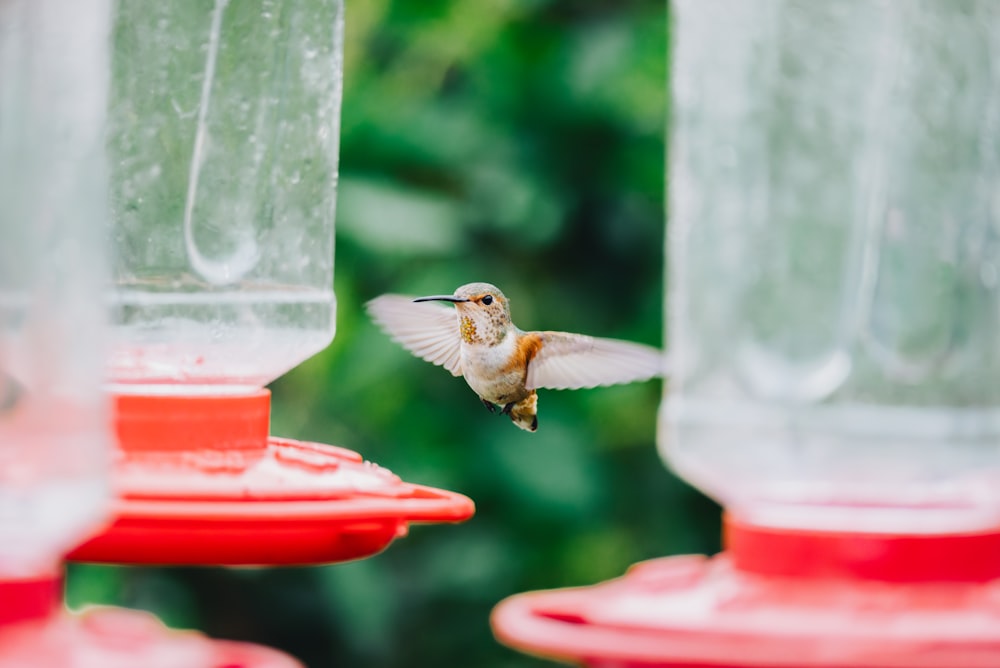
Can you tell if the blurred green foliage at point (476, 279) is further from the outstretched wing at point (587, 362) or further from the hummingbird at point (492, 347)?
the outstretched wing at point (587, 362)

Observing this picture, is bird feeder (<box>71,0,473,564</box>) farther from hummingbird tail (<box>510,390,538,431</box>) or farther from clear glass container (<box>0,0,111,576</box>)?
hummingbird tail (<box>510,390,538,431</box>)

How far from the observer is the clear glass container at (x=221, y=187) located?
2408 millimetres

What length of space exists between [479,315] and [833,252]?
143cm

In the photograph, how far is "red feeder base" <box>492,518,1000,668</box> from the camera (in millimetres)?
1321

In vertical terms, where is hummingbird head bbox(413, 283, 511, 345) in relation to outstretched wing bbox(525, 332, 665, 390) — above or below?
above

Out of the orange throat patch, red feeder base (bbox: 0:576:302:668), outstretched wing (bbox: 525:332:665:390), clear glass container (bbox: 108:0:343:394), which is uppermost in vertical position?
clear glass container (bbox: 108:0:343:394)

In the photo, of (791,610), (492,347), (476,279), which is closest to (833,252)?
(791,610)

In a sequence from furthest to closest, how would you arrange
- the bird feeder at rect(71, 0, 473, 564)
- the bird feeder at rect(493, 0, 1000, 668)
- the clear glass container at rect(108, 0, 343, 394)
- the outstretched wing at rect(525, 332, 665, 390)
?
the outstretched wing at rect(525, 332, 665, 390)
the clear glass container at rect(108, 0, 343, 394)
the bird feeder at rect(71, 0, 473, 564)
the bird feeder at rect(493, 0, 1000, 668)

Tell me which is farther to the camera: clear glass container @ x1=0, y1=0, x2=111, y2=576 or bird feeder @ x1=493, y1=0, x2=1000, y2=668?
bird feeder @ x1=493, y1=0, x2=1000, y2=668

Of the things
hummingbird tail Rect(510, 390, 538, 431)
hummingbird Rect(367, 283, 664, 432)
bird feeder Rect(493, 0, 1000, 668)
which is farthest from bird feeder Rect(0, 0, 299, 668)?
hummingbird tail Rect(510, 390, 538, 431)

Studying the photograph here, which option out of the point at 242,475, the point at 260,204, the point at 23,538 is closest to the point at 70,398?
the point at 23,538

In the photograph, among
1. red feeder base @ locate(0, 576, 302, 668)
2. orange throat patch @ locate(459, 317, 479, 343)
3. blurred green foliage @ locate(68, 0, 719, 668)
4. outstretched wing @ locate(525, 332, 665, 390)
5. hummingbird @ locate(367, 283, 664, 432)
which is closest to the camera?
red feeder base @ locate(0, 576, 302, 668)

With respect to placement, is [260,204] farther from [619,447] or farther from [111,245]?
[619,447]

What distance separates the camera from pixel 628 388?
453cm
